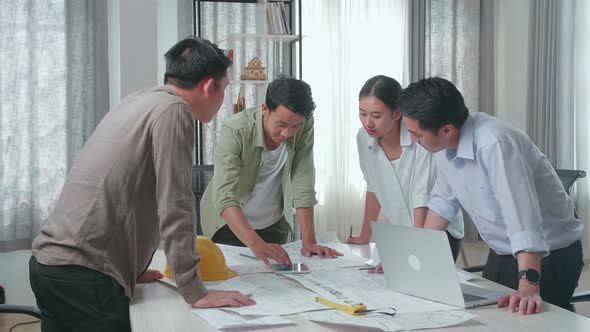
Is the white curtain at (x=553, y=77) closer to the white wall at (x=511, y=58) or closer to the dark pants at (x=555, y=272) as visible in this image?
the white wall at (x=511, y=58)

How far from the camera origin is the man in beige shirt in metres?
1.76

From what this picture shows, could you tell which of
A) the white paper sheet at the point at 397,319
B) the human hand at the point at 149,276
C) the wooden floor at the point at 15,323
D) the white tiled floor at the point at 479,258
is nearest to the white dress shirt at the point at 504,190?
the white paper sheet at the point at 397,319

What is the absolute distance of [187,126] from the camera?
1.78 metres

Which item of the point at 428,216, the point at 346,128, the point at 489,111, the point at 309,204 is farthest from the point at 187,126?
the point at 489,111

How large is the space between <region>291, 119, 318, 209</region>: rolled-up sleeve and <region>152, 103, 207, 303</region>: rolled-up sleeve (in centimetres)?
103

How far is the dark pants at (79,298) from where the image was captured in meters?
1.76

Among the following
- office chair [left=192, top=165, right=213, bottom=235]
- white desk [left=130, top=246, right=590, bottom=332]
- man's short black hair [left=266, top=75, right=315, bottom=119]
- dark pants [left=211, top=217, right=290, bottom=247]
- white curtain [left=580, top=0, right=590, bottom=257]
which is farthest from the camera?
white curtain [left=580, top=0, right=590, bottom=257]

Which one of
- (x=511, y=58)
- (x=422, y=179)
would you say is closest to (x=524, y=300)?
(x=422, y=179)

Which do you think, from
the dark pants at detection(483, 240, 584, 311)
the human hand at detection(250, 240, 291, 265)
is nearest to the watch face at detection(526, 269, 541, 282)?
the dark pants at detection(483, 240, 584, 311)

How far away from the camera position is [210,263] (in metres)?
2.10

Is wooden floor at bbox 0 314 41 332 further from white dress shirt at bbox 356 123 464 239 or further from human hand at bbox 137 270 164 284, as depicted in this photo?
white dress shirt at bbox 356 123 464 239

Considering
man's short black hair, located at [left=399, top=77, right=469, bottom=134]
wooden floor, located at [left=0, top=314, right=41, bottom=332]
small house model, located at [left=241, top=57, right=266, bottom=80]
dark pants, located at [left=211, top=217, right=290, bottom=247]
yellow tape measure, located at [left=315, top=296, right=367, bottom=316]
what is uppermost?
small house model, located at [left=241, top=57, right=266, bottom=80]

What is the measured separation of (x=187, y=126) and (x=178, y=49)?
255 mm

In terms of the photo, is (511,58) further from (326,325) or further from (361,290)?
(326,325)
